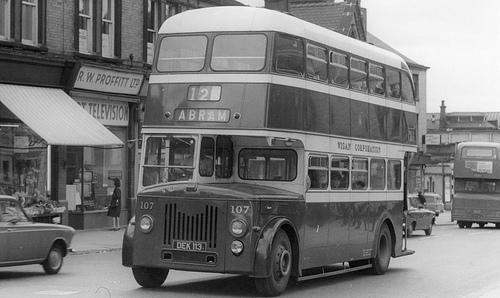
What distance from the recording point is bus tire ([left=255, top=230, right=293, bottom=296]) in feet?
41.0

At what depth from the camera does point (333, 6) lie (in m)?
49.4

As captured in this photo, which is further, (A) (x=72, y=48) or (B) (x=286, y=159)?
(A) (x=72, y=48)

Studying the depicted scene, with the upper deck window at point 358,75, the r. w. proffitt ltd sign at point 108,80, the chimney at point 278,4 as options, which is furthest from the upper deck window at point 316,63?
the chimney at point 278,4

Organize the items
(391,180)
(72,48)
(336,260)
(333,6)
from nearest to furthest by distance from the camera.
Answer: (336,260) → (391,180) → (72,48) → (333,6)

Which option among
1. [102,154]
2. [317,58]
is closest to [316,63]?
[317,58]

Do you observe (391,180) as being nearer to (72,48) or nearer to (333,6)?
(72,48)

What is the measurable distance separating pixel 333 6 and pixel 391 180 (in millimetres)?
32993

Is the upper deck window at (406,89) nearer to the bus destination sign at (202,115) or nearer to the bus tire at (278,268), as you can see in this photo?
the bus tire at (278,268)

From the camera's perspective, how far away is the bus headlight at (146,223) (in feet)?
42.0

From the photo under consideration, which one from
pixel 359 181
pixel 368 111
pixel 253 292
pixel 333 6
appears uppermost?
pixel 333 6

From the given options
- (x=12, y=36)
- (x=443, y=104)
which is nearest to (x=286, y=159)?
(x=12, y=36)

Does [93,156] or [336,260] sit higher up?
[93,156]

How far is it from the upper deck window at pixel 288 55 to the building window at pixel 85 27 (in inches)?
581

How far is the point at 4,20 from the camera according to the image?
2417 cm
